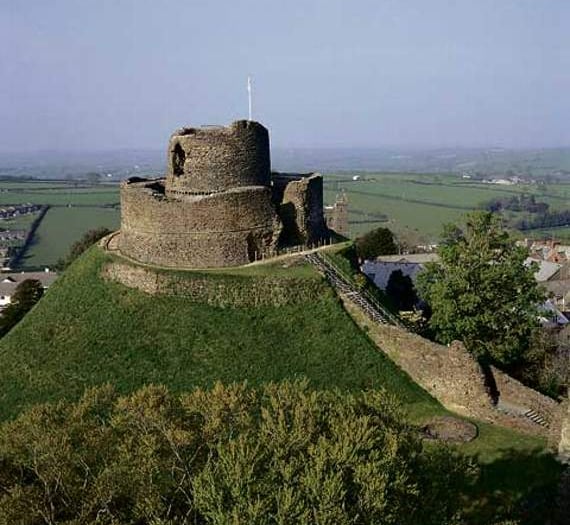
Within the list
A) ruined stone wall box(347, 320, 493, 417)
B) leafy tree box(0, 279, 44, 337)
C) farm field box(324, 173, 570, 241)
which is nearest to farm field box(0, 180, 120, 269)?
farm field box(324, 173, 570, 241)

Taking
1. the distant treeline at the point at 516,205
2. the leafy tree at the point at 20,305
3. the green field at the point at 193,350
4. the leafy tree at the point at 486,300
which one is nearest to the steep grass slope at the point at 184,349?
the green field at the point at 193,350

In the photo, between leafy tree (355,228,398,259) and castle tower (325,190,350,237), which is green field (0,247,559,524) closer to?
castle tower (325,190,350,237)

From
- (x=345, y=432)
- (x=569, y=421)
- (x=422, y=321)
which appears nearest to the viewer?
(x=345, y=432)

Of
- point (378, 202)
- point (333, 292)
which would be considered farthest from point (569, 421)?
point (378, 202)

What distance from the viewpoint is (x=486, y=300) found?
31.2 m

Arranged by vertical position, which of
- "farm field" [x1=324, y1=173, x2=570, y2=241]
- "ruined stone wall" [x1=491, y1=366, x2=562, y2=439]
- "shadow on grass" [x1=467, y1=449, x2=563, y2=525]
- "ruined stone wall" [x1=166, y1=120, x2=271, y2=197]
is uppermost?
"ruined stone wall" [x1=166, y1=120, x2=271, y2=197]

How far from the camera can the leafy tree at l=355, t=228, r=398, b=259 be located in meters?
66.6

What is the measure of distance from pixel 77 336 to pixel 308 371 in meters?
10.1

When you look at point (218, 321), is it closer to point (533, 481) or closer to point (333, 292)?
point (333, 292)

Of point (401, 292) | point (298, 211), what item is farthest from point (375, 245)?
point (298, 211)

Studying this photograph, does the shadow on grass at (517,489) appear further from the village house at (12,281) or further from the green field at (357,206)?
the green field at (357,206)

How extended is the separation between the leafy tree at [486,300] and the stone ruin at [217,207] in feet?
25.1

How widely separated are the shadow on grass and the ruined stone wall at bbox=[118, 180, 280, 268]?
14.6m

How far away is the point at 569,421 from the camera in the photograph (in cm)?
1823
